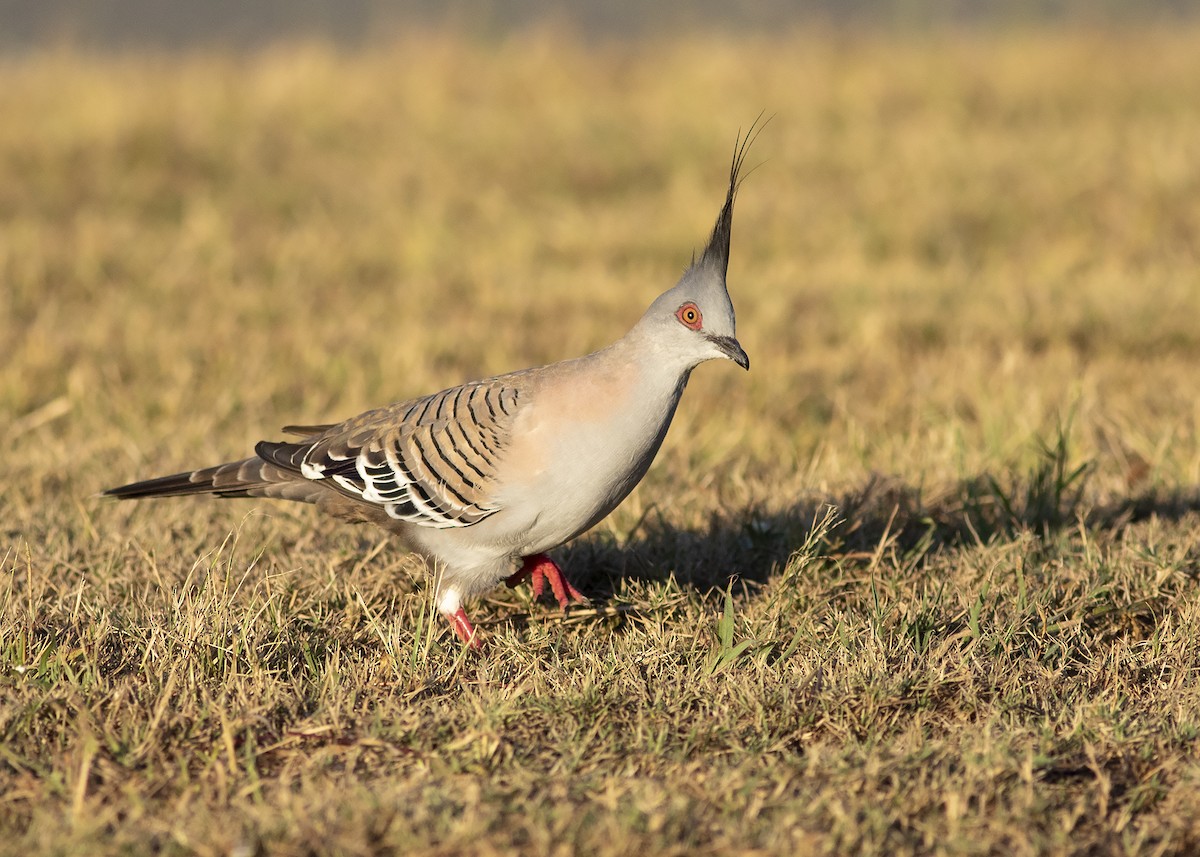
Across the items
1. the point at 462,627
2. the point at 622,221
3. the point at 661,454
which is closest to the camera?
the point at 462,627

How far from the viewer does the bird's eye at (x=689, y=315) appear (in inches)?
142

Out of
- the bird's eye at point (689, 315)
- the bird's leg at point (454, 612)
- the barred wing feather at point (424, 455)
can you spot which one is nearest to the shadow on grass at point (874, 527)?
the bird's leg at point (454, 612)

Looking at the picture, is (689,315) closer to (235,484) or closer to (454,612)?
(454,612)

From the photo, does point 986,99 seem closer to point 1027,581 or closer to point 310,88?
point 310,88

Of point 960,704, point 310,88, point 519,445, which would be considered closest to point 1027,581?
point 960,704

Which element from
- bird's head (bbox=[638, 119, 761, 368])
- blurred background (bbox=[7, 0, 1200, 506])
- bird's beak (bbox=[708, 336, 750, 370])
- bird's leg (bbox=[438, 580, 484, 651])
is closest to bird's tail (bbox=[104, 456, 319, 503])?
bird's leg (bbox=[438, 580, 484, 651])

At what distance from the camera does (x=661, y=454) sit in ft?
17.9

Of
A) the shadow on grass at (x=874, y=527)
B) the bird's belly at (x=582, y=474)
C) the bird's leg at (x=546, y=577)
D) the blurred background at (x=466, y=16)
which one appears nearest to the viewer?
the bird's belly at (x=582, y=474)

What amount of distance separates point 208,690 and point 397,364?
3.39 meters

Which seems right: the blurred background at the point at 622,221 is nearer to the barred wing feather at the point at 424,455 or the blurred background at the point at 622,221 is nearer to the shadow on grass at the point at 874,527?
the shadow on grass at the point at 874,527

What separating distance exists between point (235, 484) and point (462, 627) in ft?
2.80

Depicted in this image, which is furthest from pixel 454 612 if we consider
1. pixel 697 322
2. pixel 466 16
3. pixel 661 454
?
pixel 466 16

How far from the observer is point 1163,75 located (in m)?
10.7

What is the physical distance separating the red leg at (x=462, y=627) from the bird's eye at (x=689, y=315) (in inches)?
39.1
